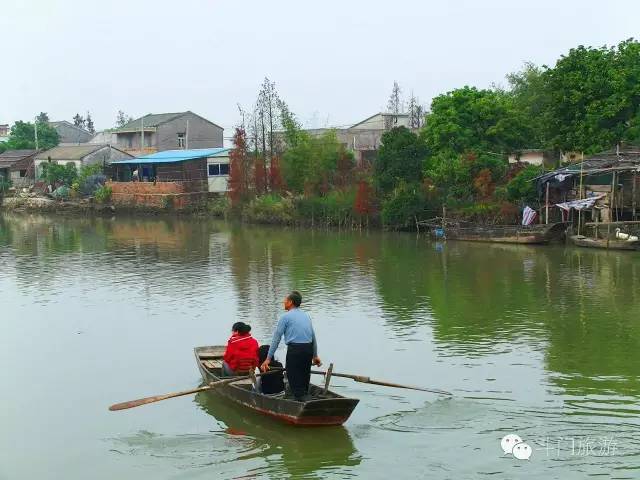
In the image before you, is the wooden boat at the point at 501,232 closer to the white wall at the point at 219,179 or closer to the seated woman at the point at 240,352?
the white wall at the point at 219,179

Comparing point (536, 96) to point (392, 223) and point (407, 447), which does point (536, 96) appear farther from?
point (407, 447)

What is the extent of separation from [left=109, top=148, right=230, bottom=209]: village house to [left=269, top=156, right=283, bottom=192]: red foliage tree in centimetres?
522

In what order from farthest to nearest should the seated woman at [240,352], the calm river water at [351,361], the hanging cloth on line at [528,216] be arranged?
the hanging cloth on line at [528,216]
the seated woman at [240,352]
the calm river water at [351,361]

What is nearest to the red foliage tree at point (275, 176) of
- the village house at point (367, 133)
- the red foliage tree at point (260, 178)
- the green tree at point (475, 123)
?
the red foliage tree at point (260, 178)

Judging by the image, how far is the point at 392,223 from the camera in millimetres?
34062

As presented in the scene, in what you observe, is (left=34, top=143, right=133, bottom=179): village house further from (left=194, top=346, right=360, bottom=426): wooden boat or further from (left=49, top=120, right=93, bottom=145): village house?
(left=194, top=346, right=360, bottom=426): wooden boat

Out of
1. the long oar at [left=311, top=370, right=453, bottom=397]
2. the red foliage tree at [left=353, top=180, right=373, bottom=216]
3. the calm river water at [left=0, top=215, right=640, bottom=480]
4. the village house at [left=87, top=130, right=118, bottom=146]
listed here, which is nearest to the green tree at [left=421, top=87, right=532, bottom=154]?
the red foliage tree at [left=353, top=180, right=373, bottom=216]

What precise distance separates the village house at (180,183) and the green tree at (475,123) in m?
15.4

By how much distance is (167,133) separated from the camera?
54.6 meters

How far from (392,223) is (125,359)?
20853 millimetres

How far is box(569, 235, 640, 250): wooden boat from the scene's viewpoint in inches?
1023

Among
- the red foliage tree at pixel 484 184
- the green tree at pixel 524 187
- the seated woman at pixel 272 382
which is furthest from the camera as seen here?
the red foliage tree at pixel 484 184

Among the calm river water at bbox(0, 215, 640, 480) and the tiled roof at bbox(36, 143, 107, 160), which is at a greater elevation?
the tiled roof at bbox(36, 143, 107, 160)

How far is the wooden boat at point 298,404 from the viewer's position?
9766 mm
